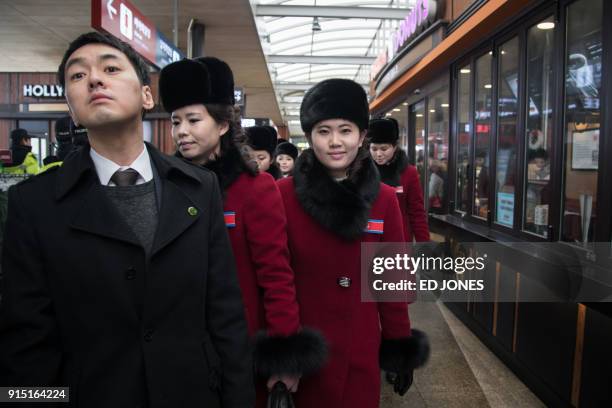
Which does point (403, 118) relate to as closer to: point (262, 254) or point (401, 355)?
point (401, 355)

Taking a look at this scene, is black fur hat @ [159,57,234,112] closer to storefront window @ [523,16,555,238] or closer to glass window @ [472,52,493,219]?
storefront window @ [523,16,555,238]

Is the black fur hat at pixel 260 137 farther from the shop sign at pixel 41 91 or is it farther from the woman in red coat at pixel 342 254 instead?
the shop sign at pixel 41 91

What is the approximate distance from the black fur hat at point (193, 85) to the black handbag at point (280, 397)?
1.15m

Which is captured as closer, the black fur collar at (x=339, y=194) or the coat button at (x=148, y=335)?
the coat button at (x=148, y=335)

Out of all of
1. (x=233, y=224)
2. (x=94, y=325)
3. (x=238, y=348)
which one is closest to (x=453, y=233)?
(x=233, y=224)

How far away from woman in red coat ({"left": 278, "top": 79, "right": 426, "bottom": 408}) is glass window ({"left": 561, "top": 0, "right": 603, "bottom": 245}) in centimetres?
191

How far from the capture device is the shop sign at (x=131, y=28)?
3576 millimetres

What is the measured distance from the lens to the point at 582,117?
3264 millimetres

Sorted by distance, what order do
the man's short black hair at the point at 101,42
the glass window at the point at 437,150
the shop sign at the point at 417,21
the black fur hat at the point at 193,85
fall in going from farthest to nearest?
the glass window at the point at 437,150 → the shop sign at the point at 417,21 → the black fur hat at the point at 193,85 → the man's short black hair at the point at 101,42

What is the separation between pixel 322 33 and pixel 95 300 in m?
16.4

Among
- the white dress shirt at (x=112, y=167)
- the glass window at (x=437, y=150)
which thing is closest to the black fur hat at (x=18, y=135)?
the white dress shirt at (x=112, y=167)

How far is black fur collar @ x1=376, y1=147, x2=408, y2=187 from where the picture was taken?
13.3ft

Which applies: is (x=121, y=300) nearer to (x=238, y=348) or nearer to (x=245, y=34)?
(x=238, y=348)

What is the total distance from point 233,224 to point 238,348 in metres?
0.55
